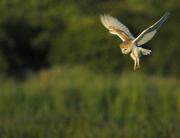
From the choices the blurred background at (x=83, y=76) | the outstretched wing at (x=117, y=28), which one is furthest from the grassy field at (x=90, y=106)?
the outstretched wing at (x=117, y=28)

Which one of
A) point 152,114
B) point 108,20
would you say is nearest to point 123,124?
point 152,114

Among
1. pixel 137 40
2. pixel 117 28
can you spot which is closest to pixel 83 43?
Answer: pixel 117 28

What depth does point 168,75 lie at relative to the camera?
17.6 meters

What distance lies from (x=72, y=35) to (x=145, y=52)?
43.3ft

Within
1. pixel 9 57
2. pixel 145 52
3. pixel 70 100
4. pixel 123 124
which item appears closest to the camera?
pixel 145 52

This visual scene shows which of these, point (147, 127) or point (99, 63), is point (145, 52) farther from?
point (99, 63)

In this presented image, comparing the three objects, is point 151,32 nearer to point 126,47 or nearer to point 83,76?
point 126,47

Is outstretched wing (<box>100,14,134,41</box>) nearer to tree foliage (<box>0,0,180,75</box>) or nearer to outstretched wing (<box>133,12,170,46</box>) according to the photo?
outstretched wing (<box>133,12,170,46</box>)

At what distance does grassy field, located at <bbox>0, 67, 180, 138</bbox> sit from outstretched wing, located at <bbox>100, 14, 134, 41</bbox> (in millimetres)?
3194

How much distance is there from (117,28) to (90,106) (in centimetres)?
689

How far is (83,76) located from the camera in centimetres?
1600

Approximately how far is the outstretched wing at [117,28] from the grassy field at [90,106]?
10.5 ft

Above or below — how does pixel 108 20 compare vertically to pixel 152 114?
above

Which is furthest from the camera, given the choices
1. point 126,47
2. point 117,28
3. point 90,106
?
point 90,106
